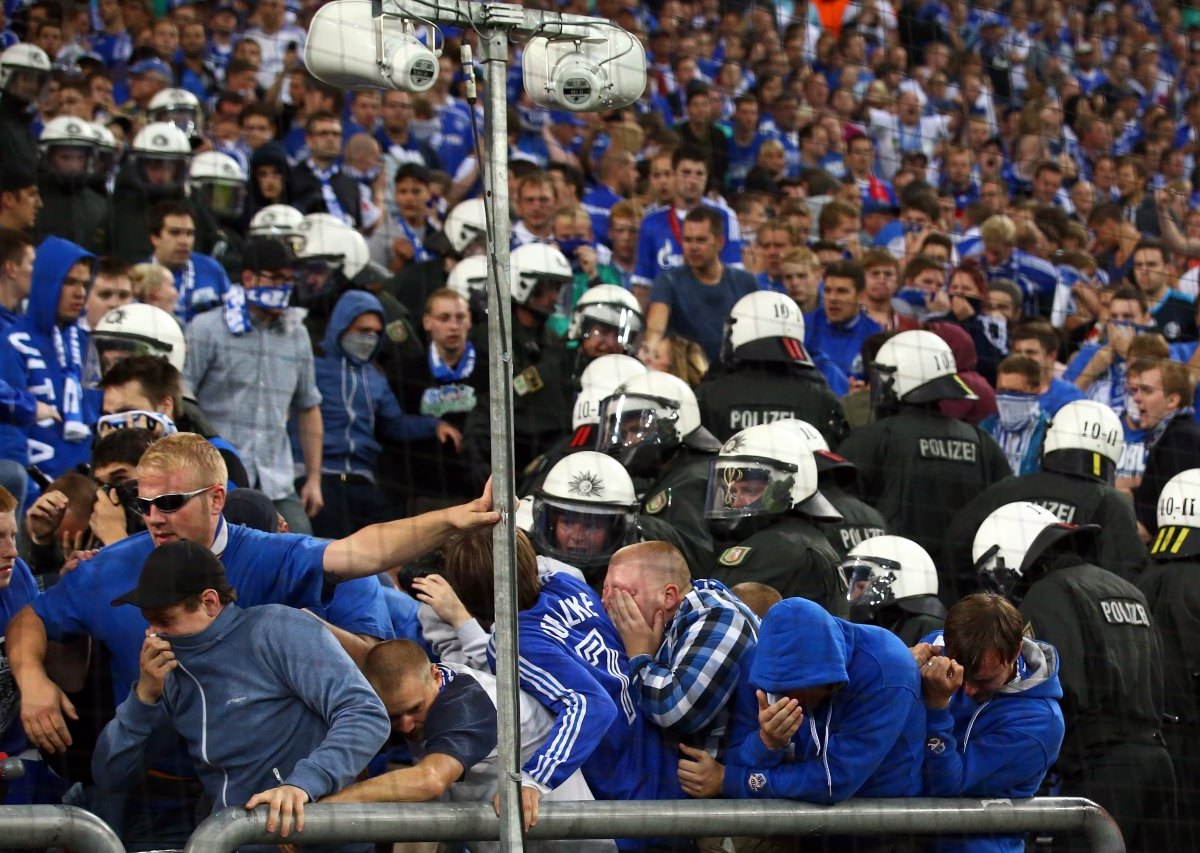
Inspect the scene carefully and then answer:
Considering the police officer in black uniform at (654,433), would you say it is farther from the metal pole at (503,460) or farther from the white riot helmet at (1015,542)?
the metal pole at (503,460)

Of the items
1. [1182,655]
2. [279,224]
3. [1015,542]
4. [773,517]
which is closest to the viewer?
[773,517]

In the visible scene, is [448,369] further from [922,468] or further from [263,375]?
[922,468]

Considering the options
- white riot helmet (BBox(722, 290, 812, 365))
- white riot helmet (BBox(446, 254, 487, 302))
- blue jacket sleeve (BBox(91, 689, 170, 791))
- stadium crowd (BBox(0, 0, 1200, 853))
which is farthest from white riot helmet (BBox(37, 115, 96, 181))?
blue jacket sleeve (BBox(91, 689, 170, 791))

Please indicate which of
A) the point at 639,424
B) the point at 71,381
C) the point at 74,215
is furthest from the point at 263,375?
the point at 74,215

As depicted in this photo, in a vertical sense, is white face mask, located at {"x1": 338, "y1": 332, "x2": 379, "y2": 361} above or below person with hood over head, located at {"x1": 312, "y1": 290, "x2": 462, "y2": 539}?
above

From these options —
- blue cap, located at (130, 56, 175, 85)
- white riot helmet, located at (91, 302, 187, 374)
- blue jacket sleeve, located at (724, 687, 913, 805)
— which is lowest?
blue jacket sleeve, located at (724, 687, 913, 805)

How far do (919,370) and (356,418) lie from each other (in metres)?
2.41

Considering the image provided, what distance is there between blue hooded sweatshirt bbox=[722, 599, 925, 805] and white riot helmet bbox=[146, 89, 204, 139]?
678cm

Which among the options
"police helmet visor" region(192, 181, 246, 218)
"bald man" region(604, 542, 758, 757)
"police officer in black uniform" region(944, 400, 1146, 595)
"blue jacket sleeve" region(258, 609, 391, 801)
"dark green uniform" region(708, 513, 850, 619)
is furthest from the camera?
"police helmet visor" region(192, 181, 246, 218)

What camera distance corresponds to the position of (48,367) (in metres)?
6.89

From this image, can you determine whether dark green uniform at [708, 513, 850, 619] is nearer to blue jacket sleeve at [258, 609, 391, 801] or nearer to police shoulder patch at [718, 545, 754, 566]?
police shoulder patch at [718, 545, 754, 566]

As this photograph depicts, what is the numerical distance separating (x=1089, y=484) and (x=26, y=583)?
158 inches

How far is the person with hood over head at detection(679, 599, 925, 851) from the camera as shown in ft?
13.2

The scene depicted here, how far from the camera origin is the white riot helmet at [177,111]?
1005cm
